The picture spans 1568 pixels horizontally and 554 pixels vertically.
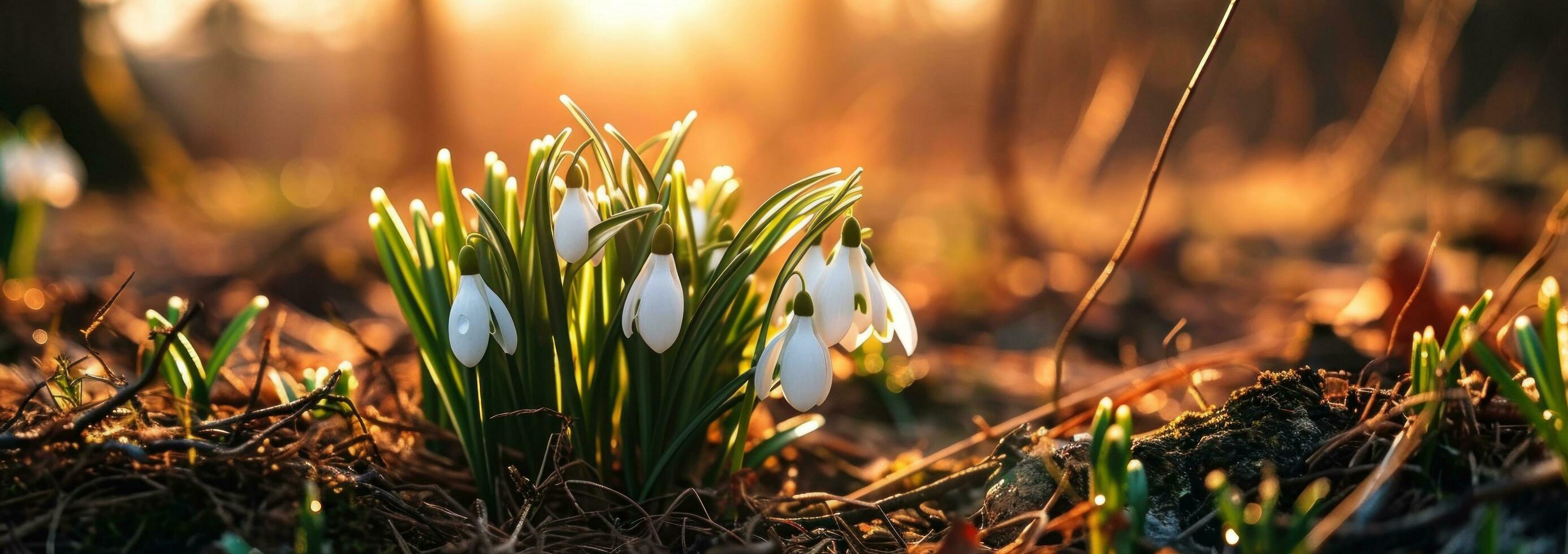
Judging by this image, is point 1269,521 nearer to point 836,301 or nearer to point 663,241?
point 836,301

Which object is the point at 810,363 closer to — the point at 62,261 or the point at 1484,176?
the point at 62,261

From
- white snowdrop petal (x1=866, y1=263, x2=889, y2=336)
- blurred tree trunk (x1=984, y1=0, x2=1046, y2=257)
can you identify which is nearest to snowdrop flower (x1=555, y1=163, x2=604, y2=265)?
white snowdrop petal (x1=866, y1=263, x2=889, y2=336)

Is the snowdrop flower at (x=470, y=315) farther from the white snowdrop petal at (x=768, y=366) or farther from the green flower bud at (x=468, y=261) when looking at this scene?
the white snowdrop petal at (x=768, y=366)

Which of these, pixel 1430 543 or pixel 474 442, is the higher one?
pixel 474 442

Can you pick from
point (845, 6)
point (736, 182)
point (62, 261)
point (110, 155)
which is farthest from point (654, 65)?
point (736, 182)

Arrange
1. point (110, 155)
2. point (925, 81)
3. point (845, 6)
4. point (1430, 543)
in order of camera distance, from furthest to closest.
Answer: point (925, 81) → point (845, 6) → point (110, 155) → point (1430, 543)

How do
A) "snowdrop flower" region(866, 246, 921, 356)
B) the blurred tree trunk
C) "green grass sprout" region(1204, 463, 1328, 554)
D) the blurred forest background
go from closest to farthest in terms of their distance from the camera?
"green grass sprout" region(1204, 463, 1328, 554)
"snowdrop flower" region(866, 246, 921, 356)
the blurred forest background
the blurred tree trunk

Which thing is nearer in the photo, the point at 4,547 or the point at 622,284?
the point at 4,547

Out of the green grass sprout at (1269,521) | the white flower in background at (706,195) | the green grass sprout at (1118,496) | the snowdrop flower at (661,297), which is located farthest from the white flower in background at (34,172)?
the green grass sprout at (1269,521)

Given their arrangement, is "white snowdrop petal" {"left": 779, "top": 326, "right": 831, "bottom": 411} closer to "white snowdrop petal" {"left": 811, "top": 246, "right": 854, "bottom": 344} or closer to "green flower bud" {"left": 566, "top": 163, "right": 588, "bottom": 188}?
"white snowdrop petal" {"left": 811, "top": 246, "right": 854, "bottom": 344}
